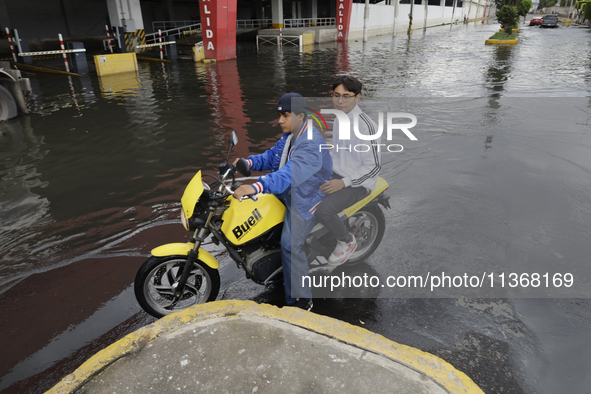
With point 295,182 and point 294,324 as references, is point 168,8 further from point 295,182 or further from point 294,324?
point 294,324

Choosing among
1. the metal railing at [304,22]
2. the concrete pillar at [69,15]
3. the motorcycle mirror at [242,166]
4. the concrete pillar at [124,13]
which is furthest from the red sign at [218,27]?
the motorcycle mirror at [242,166]

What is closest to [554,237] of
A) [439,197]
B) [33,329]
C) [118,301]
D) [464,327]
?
[439,197]

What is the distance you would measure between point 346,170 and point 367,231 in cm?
85

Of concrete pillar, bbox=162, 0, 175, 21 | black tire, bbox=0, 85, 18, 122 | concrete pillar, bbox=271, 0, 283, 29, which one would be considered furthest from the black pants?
concrete pillar, bbox=162, 0, 175, 21

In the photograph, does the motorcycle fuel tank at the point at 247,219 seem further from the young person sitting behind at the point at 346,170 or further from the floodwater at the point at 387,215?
the floodwater at the point at 387,215

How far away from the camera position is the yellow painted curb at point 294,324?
201 cm

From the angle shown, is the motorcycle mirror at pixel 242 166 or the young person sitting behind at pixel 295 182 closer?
the motorcycle mirror at pixel 242 166

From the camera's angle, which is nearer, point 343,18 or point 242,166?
point 242,166

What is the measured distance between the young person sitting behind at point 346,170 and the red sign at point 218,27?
18685 mm

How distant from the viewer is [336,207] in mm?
2959

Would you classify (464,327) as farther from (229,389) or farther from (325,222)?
(229,389)

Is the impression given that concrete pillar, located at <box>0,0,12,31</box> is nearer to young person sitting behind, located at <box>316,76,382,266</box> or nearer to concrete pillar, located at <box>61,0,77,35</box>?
concrete pillar, located at <box>61,0,77,35</box>

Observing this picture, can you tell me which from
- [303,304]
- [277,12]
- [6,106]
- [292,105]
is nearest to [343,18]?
[277,12]

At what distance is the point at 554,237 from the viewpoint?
3.90 meters
